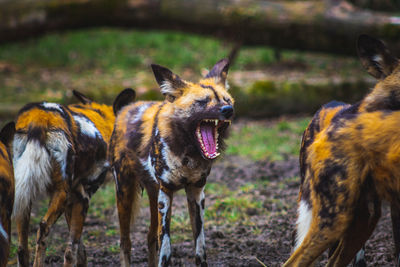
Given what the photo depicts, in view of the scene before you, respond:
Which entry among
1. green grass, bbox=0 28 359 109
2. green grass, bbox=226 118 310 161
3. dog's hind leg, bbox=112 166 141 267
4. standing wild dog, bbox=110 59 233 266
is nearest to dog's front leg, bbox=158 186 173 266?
standing wild dog, bbox=110 59 233 266

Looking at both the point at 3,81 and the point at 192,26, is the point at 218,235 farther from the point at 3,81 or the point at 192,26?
the point at 3,81

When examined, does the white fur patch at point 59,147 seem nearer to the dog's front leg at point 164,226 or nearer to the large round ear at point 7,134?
the large round ear at point 7,134

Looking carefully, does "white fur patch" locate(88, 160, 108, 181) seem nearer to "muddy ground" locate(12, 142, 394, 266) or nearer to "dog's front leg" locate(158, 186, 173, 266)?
"muddy ground" locate(12, 142, 394, 266)

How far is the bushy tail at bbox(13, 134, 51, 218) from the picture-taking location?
11.8 feet

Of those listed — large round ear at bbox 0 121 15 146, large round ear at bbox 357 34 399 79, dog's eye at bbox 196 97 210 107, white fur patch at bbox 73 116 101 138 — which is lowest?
white fur patch at bbox 73 116 101 138

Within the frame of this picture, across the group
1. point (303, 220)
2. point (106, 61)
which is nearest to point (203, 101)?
point (303, 220)

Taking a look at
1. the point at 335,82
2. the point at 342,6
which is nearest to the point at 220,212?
the point at 335,82

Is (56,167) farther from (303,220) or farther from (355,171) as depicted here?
(355,171)

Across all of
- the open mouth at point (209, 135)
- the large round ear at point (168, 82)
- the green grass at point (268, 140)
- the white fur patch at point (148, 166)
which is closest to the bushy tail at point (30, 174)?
the white fur patch at point (148, 166)

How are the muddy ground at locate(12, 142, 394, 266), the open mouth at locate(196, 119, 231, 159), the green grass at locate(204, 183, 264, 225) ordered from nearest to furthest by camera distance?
the open mouth at locate(196, 119, 231, 159)
the muddy ground at locate(12, 142, 394, 266)
the green grass at locate(204, 183, 264, 225)

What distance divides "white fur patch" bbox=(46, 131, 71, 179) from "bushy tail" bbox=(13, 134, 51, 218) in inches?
1.7

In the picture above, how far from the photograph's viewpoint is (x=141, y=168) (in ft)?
12.2

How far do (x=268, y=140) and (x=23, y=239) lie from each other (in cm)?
426

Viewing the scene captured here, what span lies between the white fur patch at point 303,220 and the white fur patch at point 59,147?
5.71 ft
